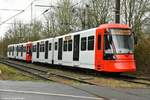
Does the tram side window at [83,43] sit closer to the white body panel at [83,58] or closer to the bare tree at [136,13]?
A: the white body panel at [83,58]

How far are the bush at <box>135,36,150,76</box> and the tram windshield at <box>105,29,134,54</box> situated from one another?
392cm

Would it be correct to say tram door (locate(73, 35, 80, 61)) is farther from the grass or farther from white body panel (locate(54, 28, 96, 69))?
the grass

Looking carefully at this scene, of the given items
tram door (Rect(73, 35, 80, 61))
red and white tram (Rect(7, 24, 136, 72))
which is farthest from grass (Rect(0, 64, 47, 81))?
tram door (Rect(73, 35, 80, 61))

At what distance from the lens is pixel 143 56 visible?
32.2 meters

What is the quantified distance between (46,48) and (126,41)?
18.3 meters

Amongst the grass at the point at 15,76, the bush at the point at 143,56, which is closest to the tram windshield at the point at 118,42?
the bush at the point at 143,56

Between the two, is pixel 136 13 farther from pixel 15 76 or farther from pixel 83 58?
pixel 15 76

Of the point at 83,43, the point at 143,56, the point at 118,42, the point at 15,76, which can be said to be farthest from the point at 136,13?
the point at 15,76

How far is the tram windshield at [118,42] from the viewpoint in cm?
2748

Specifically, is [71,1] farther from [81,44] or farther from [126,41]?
[126,41]

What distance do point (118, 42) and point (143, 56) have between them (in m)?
5.16

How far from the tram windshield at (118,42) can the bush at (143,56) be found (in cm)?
392

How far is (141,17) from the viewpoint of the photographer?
39281mm

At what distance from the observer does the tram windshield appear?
27.5 metres
